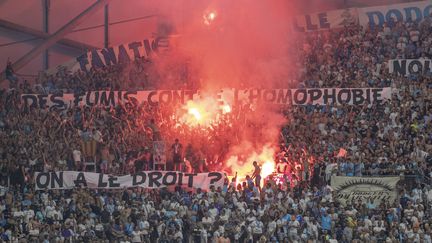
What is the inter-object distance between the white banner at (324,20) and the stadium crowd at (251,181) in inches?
56.1

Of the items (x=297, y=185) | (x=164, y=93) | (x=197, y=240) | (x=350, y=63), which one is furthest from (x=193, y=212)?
(x=350, y=63)

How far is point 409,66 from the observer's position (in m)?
24.9

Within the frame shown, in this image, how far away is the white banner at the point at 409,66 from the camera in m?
24.8

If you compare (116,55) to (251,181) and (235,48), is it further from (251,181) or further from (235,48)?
(251,181)

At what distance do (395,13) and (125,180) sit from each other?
10.4 metres

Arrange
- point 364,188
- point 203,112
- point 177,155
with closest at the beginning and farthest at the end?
point 364,188, point 177,155, point 203,112

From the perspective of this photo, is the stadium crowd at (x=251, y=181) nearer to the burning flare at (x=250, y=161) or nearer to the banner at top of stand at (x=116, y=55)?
the burning flare at (x=250, y=161)

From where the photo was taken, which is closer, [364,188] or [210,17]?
[364,188]

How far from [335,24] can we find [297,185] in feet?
27.4

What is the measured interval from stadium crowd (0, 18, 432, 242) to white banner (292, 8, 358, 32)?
1.43m

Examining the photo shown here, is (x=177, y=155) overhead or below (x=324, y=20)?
below

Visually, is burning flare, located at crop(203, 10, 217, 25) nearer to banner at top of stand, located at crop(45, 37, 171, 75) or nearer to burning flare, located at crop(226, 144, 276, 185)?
banner at top of stand, located at crop(45, 37, 171, 75)

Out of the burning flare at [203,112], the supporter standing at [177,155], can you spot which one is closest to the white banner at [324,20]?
the burning flare at [203,112]

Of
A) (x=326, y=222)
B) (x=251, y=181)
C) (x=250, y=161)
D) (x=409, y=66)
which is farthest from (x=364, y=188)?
(x=409, y=66)
